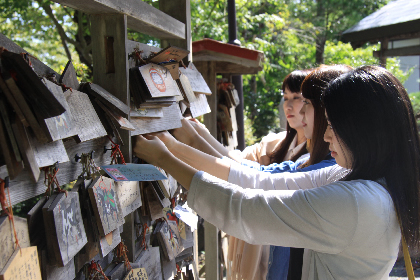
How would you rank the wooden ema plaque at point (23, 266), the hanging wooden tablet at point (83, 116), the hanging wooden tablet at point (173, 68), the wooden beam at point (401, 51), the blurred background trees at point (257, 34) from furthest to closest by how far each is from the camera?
the blurred background trees at point (257, 34), the wooden beam at point (401, 51), the hanging wooden tablet at point (173, 68), the hanging wooden tablet at point (83, 116), the wooden ema plaque at point (23, 266)

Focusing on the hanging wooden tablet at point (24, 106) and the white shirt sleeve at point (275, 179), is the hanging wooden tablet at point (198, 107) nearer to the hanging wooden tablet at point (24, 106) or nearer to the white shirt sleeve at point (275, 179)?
the white shirt sleeve at point (275, 179)

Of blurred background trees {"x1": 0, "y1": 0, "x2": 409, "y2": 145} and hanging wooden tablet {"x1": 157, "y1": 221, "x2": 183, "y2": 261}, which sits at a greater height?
blurred background trees {"x1": 0, "y1": 0, "x2": 409, "y2": 145}

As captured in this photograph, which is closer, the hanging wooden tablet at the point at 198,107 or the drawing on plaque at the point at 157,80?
the drawing on plaque at the point at 157,80

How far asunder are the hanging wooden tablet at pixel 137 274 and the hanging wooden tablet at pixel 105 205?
27cm

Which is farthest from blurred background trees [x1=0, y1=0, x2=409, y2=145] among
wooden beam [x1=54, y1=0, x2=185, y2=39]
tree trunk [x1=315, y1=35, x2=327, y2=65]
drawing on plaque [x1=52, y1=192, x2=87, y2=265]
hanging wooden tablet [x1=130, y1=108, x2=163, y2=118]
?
drawing on plaque [x1=52, y1=192, x2=87, y2=265]

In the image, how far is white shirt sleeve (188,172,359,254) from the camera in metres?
1.17

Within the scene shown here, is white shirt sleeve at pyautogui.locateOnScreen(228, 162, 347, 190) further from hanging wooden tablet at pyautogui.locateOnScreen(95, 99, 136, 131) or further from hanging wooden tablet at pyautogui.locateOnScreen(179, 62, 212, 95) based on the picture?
hanging wooden tablet at pyautogui.locateOnScreen(95, 99, 136, 131)

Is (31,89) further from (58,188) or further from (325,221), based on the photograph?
(325,221)

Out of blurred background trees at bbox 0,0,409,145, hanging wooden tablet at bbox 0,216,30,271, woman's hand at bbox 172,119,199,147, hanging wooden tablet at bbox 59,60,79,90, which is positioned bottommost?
hanging wooden tablet at bbox 0,216,30,271

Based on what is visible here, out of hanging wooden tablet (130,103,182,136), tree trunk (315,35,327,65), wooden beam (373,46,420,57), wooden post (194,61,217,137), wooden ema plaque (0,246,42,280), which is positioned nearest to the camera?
Answer: wooden ema plaque (0,246,42,280)

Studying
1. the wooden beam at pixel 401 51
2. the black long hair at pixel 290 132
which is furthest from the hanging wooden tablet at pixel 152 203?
the wooden beam at pixel 401 51

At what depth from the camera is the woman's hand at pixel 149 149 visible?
1.50 m

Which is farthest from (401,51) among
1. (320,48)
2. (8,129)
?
(320,48)

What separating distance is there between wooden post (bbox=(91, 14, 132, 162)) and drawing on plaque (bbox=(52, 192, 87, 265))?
17.2 inches
